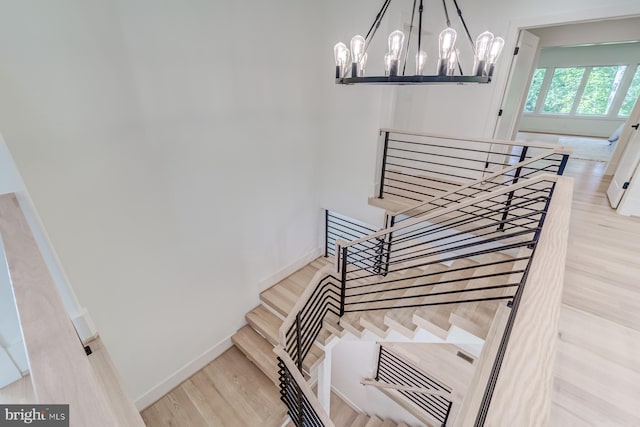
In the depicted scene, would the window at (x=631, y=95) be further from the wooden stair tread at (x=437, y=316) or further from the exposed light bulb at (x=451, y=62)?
the exposed light bulb at (x=451, y=62)

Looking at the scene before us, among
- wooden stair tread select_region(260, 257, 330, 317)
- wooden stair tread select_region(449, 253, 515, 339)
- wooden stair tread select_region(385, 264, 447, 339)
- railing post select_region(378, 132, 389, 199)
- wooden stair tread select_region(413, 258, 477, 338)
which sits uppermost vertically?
railing post select_region(378, 132, 389, 199)

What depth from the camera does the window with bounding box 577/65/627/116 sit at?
7.71 m

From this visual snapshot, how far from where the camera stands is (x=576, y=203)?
125 inches

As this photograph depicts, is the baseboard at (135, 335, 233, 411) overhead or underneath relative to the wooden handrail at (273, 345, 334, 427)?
underneath

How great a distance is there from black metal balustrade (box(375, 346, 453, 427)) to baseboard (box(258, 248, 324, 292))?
2.05 metres

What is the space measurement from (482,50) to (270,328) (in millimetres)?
3319

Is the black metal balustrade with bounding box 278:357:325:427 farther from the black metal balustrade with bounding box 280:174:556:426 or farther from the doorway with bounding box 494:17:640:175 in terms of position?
the doorway with bounding box 494:17:640:175

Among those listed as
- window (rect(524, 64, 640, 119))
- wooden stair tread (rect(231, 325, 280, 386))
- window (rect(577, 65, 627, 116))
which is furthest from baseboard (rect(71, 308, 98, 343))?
window (rect(577, 65, 627, 116))

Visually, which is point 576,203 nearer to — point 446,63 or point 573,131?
point 446,63

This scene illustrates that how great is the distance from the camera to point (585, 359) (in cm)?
130

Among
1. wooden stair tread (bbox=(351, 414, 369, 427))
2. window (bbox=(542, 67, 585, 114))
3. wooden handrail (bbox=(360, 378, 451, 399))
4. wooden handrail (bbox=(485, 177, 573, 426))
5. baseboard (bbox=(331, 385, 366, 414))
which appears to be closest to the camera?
wooden handrail (bbox=(485, 177, 573, 426))

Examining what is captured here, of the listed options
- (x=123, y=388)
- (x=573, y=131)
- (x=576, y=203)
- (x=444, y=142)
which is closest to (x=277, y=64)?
(x=444, y=142)

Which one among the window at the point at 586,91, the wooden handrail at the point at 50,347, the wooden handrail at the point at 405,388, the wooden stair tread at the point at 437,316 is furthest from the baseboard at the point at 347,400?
the window at the point at 586,91

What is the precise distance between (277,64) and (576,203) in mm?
3810
